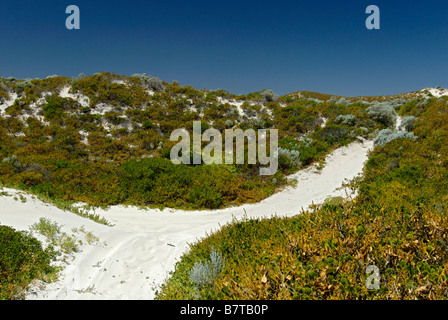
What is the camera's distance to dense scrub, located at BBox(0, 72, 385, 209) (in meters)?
10.5

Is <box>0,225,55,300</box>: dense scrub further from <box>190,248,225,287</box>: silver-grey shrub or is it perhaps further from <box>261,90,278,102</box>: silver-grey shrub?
<box>261,90,278,102</box>: silver-grey shrub

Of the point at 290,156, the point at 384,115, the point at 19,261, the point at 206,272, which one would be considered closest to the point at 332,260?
the point at 206,272

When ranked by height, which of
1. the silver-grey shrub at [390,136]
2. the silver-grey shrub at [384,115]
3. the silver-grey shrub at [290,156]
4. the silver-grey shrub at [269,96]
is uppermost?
the silver-grey shrub at [269,96]

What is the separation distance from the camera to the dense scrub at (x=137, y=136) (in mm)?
10500

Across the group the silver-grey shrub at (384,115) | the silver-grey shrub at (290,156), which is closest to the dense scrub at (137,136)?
the silver-grey shrub at (290,156)

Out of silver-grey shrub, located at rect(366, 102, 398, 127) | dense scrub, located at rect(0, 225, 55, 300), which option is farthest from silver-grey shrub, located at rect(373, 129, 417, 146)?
dense scrub, located at rect(0, 225, 55, 300)

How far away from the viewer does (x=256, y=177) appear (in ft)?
41.9

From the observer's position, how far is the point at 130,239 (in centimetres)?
690

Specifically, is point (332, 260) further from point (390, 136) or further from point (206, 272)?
point (390, 136)

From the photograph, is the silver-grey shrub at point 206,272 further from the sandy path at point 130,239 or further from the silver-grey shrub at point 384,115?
the silver-grey shrub at point 384,115

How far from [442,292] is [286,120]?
18.7 meters

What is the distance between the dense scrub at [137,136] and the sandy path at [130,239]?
36.9 inches
